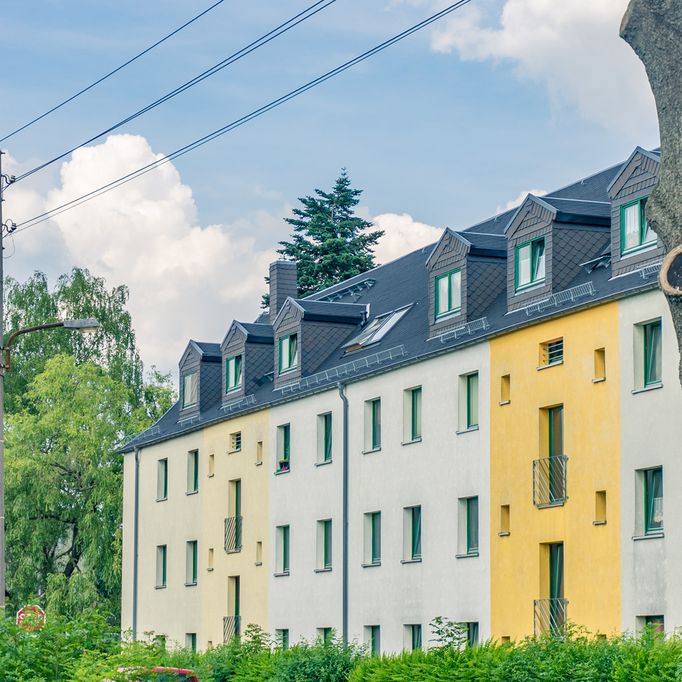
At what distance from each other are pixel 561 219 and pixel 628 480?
6445mm

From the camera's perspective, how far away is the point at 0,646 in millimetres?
16250

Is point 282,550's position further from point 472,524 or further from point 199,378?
point 472,524

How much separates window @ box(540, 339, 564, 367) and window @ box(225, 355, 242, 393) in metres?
16.8

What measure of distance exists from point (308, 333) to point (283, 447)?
3.28 m

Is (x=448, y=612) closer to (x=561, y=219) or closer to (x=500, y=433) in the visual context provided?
(x=500, y=433)

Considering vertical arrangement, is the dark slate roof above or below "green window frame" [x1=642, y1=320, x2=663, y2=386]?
above

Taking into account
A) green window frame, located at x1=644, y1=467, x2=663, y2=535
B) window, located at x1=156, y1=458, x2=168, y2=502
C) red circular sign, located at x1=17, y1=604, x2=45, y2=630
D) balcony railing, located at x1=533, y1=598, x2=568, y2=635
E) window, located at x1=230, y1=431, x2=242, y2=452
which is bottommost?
balcony railing, located at x1=533, y1=598, x2=568, y2=635

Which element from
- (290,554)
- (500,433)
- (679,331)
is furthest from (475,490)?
(679,331)

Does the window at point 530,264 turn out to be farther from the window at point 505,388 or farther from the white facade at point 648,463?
the white facade at point 648,463

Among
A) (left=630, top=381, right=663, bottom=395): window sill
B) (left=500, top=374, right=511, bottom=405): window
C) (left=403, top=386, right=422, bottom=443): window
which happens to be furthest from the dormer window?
(left=630, top=381, right=663, bottom=395): window sill

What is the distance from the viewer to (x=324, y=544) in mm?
40906

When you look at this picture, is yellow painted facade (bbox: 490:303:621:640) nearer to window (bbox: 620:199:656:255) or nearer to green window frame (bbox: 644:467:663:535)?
green window frame (bbox: 644:467:663:535)

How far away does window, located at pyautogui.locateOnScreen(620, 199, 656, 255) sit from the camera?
100 feet

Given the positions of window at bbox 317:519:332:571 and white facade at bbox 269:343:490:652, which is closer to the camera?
white facade at bbox 269:343:490:652
